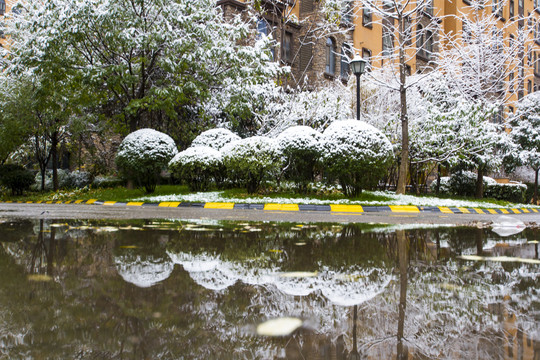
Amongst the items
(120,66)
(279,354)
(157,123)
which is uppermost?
(120,66)

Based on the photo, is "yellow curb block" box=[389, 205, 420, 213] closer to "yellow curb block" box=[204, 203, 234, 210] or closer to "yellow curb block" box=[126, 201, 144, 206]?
"yellow curb block" box=[204, 203, 234, 210]

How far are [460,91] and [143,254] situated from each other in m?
20.3

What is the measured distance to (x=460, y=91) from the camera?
21.5 meters

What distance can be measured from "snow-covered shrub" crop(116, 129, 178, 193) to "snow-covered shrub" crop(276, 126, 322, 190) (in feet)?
13.3

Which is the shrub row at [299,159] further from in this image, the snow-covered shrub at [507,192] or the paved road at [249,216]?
the snow-covered shrub at [507,192]

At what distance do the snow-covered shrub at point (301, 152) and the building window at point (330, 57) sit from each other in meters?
16.7

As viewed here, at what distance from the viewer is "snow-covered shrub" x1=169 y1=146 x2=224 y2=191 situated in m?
14.8

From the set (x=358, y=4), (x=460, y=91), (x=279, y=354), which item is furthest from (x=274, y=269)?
(x=460, y=91)

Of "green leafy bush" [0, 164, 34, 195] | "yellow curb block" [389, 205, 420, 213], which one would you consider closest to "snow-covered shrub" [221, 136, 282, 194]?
"yellow curb block" [389, 205, 420, 213]

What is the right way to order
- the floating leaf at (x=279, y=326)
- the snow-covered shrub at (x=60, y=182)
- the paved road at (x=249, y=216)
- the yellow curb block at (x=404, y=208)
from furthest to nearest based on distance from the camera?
the snow-covered shrub at (x=60, y=182) < the yellow curb block at (x=404, y=208) < the paved road at (x=249, y=216) < the floating leaf at (x=279, y=326)

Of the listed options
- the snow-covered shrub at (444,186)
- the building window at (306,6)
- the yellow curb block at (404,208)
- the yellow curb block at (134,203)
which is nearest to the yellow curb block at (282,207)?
the yellow curb block at (404,208)

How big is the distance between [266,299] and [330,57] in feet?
96.6

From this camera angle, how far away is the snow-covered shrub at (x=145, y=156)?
15.2 m

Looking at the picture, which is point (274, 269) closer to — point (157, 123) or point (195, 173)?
point (195, 173)
